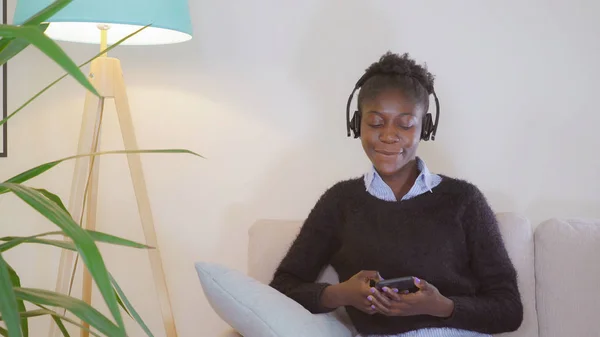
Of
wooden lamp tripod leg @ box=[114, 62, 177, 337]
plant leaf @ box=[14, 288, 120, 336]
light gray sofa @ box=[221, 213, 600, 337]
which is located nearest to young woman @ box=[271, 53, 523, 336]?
light gray sofa @ box=[221, 213, 600, 337]

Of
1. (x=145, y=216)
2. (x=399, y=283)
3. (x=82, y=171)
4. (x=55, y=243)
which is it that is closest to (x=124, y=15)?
(x=82, y=171)

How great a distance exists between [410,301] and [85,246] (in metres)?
0.92

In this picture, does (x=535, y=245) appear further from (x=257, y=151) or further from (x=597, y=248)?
(x=257, y=151)

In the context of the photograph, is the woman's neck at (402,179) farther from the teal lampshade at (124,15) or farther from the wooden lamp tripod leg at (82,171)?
the wooden lamp tripod leg at (82,171)

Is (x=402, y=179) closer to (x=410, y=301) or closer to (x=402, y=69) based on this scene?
(x=402, y=69)

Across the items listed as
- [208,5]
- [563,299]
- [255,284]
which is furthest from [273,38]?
[563,299]

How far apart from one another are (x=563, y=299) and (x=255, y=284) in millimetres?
726

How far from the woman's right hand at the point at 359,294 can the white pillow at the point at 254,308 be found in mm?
72

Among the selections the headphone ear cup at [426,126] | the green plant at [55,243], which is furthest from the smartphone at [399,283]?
the green plant at [55,243]

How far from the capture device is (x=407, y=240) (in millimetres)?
1747

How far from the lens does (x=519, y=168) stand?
2.34 m

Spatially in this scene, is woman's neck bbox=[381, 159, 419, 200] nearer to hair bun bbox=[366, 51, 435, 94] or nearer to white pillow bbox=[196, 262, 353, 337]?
hair bun bbox=[366, 51, 435, 94]

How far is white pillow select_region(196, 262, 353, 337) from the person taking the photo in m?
1.52

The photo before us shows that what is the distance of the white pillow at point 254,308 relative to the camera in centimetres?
152
